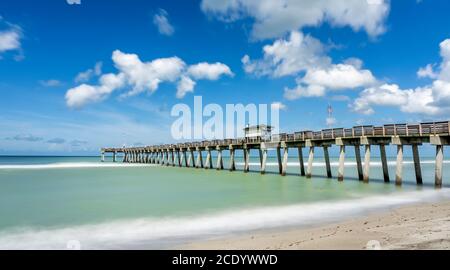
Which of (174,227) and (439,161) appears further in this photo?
(439,161)

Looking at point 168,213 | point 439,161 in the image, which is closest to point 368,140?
point 439,161

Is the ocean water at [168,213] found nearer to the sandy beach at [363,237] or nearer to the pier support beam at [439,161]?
the pier support beam at [439,161]

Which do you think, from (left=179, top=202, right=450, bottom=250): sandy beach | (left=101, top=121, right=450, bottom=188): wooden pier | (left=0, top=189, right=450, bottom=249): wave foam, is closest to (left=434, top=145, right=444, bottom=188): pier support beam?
(left=101, top=121, right=450, bottom=188): wooden pier

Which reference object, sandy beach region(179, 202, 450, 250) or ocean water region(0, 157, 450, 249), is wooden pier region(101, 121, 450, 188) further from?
sandy beach region(179, 202, 450, 250)

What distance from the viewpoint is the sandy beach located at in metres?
7.36

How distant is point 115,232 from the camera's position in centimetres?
1126

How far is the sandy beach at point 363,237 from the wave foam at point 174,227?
1392 millimetres

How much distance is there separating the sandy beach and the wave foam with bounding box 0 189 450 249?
1392mm

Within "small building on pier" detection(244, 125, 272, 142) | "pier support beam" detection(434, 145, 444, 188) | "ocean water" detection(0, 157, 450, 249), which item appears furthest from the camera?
"small building on pier" detection(244, 125, 272, 142)

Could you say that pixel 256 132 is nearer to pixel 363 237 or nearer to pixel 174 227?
pixel 174 227

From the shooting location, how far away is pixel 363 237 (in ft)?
27.2

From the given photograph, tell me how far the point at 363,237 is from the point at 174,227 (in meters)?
5.94

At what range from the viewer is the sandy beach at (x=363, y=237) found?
736 cm
